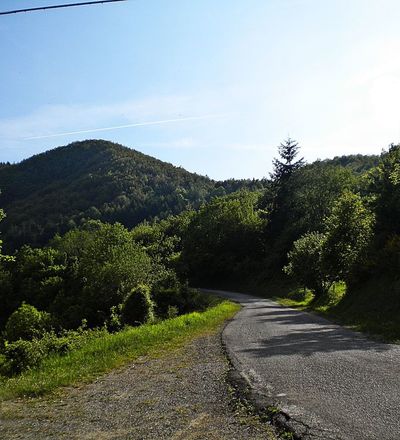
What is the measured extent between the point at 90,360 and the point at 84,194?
168 meters

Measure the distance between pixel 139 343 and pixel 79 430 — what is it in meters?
7.36

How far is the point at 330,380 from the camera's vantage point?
23.0 ft

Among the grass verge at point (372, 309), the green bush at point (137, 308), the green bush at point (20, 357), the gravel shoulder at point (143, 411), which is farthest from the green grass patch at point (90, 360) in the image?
the green bush at point (137, 308)

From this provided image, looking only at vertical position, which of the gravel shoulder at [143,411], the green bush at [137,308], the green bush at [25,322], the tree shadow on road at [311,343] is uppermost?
the gravel shoulder at [143,411]

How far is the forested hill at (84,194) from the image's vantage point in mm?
149625

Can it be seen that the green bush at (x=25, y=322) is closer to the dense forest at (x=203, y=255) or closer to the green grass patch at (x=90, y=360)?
the dense forest at (x=203, y=255)

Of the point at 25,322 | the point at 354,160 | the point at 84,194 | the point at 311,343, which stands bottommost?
the point at 25,322

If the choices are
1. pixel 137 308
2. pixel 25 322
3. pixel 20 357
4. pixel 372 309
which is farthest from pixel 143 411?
pixel 25 322

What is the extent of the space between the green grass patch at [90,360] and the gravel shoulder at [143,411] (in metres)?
0.54

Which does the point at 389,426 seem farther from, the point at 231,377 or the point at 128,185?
the point at 128,185

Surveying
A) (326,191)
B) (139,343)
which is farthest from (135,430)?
(326,191)

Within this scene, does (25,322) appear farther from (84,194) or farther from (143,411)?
(84,194)

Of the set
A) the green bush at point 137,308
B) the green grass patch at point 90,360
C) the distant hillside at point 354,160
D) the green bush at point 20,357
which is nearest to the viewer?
the green grass patch at point 90,360

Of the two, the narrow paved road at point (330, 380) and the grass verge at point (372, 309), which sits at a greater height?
the narrow paved road at point (330, 380)
